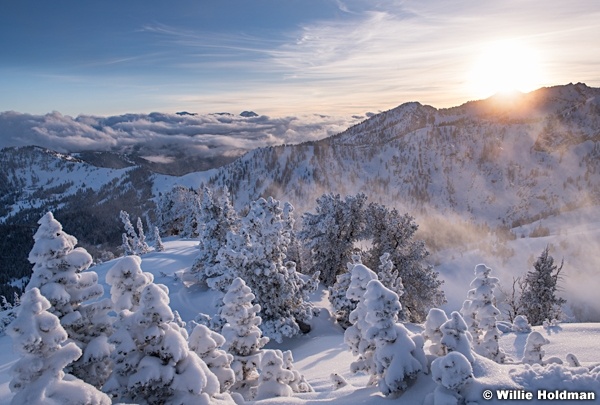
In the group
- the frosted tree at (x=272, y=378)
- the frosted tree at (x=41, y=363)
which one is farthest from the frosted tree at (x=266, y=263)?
the frosted tree at (x=41, y=363)

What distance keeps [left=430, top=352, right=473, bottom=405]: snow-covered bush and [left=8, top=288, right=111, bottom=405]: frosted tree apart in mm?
6905

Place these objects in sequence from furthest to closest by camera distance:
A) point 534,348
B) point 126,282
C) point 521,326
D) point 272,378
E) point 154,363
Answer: point 521,326
point 534,348
point 272,378
point 126,282
point 154,363

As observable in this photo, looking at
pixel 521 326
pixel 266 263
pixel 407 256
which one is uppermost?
pixel 266 263

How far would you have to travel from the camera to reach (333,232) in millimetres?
36406

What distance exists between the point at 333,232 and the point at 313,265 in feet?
18.8

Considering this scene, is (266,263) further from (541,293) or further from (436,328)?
(541,293)

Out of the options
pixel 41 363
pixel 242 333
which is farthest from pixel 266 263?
pixel 41 363

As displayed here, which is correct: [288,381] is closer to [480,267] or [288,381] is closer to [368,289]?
[368,289]

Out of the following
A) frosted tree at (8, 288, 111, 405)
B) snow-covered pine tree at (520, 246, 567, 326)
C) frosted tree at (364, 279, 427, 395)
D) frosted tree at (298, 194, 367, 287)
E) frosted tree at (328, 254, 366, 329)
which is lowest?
snow-covered pine tree at (520, 246, 567, 326)

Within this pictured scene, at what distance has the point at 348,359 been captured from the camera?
19688mm

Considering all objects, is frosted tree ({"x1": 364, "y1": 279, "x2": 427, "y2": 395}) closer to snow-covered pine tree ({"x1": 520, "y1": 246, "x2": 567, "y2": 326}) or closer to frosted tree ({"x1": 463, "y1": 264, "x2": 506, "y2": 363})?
frosted tree ({"x1": 463, "y1": 264, "x2": 506, "y2": 363})

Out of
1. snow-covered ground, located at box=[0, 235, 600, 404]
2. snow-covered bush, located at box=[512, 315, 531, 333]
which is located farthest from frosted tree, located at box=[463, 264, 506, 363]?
snow-covered bush, located at box=[512, 315, 531, 333]

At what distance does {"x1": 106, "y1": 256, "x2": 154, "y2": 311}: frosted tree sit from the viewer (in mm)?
9375

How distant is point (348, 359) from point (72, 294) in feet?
48.3
